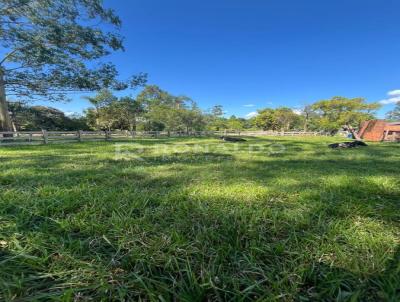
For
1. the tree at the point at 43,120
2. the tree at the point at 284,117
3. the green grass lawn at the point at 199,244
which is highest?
the tree at the point at 284,117

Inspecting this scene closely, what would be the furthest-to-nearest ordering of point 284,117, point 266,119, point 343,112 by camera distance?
1. point 266,119
2. point 284,117
3. point 343,112

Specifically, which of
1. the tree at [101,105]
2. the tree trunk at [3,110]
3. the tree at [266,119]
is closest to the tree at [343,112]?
the tree at [266,119]

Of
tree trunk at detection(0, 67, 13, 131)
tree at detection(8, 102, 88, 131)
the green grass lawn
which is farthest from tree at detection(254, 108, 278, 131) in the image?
the green grass lawn

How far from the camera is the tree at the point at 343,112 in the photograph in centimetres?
3788

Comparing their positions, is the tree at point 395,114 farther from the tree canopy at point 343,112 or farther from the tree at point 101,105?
the tree at point 101,105

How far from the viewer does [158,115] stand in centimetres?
3180

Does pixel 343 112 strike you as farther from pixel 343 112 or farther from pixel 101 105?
pixel 101 105

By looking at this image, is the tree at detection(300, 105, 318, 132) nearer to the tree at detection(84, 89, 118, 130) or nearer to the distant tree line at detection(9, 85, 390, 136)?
the distant tree line at detection(9, 85, 390, 136)

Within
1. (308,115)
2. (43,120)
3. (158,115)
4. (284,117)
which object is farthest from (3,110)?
(308,115)

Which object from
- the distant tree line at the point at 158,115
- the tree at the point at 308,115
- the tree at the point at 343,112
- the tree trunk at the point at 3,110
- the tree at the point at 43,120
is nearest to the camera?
the tree trunk at the point at 3,110

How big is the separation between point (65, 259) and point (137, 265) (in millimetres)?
497

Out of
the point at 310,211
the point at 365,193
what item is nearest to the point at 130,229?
the point at 310,211

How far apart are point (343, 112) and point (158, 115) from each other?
1452 inches

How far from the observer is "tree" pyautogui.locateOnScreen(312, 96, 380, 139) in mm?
37875
